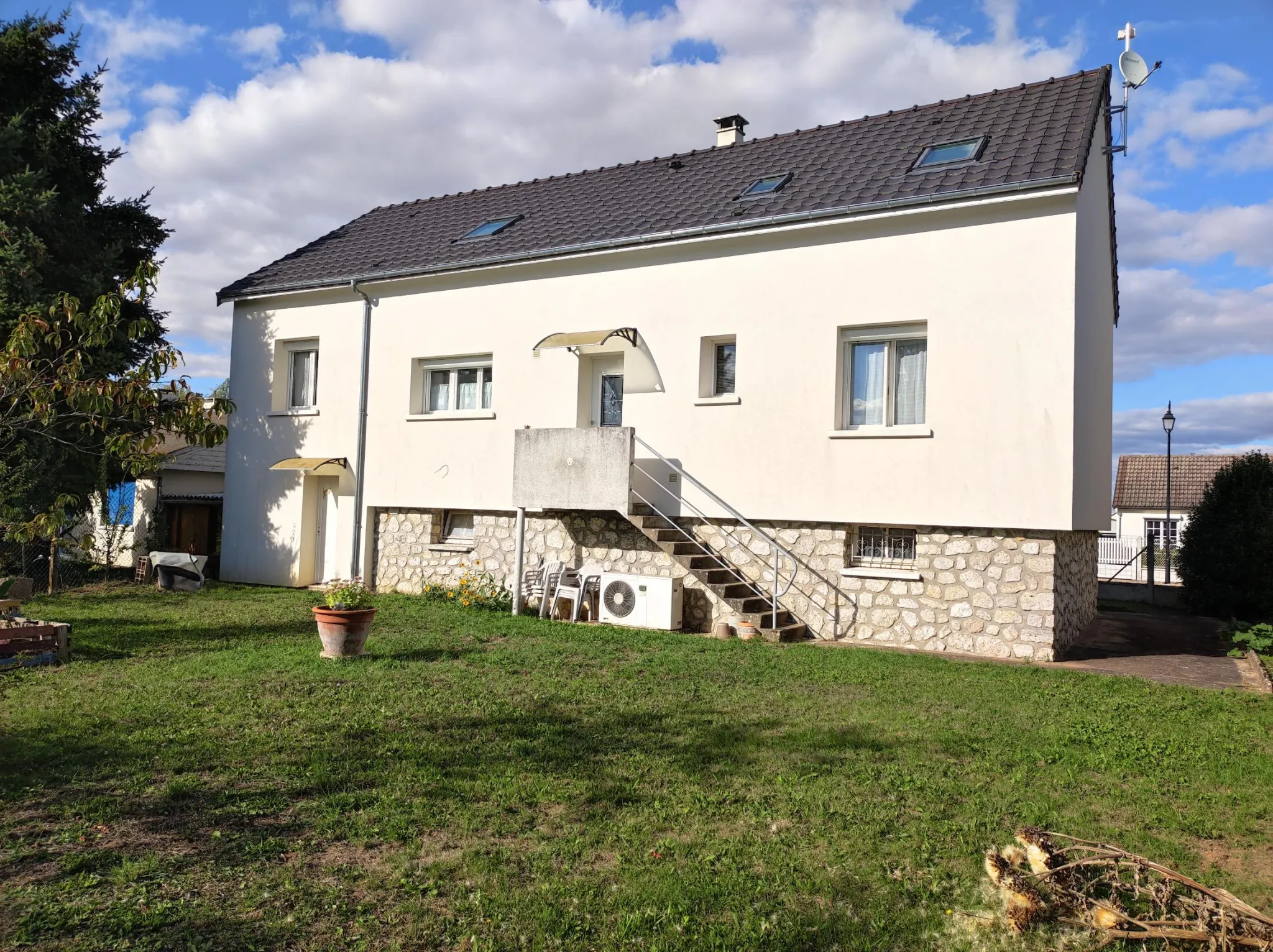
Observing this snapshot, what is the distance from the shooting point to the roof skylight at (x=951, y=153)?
1234cm

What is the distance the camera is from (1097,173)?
1316cm

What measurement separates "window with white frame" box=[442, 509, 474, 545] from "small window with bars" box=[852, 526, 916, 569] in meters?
6.83

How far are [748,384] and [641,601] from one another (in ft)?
11.4

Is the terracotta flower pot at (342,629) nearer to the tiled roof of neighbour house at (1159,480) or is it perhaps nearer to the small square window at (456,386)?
the small square window at (456,386)

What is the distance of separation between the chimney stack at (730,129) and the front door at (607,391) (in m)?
5.97

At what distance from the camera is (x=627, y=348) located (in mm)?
13891

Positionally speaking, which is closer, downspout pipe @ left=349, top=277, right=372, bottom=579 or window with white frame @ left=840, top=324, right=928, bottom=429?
window with white frame @ left=840, top=324, right=928, bottom=429

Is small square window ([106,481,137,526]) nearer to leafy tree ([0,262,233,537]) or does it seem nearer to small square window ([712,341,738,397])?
small square window ([712,341,738,397])

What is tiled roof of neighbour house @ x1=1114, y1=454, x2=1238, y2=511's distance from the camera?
40.5 meters

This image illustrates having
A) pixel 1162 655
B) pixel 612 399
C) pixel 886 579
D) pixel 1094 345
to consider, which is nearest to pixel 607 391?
pixel 612 399

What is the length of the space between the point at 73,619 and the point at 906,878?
11.7m

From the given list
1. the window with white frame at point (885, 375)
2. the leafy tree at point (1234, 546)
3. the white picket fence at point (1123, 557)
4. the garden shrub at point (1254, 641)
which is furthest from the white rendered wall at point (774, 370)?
the white picket fence at point (1123, 557)

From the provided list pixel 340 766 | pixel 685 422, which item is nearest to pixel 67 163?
pixel 685 422

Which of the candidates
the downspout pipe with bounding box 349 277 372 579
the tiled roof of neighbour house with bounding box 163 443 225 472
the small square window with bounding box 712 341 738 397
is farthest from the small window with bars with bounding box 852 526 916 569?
the tiled roof of neighbour house with bounding box 163 443 225 472
